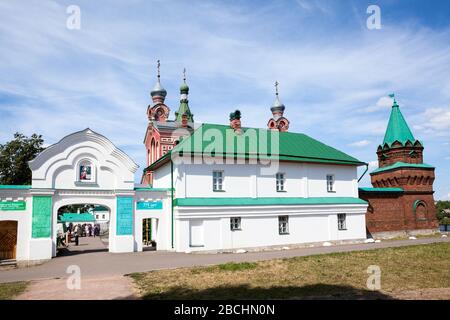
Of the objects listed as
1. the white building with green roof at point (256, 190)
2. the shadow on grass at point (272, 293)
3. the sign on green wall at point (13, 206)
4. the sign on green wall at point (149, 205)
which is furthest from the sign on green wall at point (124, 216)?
the shadow on grass at point (272, 293)

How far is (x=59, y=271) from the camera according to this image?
13867mm

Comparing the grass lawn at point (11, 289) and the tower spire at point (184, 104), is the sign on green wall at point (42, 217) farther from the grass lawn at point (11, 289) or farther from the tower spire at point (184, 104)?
the tower spire at point (184, 104)

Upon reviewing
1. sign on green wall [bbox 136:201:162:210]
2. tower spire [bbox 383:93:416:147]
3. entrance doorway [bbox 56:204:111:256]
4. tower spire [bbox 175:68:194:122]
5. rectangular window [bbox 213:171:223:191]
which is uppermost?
tower spire [bbox 175:68:194:122]

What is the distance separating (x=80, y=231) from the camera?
1518 inches

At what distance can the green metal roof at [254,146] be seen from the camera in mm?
20828

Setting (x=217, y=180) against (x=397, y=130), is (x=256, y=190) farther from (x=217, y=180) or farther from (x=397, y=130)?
(x=397, y=130)

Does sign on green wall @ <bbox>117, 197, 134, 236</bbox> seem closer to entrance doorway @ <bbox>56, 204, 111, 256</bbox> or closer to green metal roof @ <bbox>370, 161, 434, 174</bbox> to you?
entrance doorway @ <bbox>56, 204, 111, 256</bbox>

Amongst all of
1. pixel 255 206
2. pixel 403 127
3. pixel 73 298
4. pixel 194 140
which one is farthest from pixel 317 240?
pixel 73 298

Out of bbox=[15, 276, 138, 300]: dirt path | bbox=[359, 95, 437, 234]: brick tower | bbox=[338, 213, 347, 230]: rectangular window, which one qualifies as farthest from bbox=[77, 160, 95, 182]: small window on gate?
bbox=[359, 95, 437, 234]: brick tower

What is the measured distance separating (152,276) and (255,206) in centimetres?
957

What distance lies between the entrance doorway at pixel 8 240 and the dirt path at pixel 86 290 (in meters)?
6.20

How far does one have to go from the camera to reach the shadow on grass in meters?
9.27

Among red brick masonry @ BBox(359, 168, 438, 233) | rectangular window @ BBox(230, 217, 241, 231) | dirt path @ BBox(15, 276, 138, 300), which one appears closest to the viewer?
dirt path @ BBox(15, 276, 138, 300)

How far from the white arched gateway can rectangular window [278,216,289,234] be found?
6429 mm
